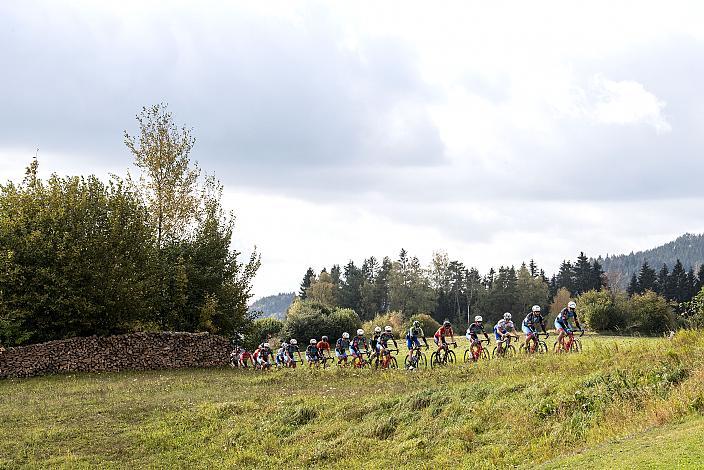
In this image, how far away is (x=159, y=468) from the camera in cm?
1573

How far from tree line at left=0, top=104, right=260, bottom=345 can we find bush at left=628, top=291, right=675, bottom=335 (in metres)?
33.1

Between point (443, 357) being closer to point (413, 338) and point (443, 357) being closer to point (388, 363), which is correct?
point (413, 338)

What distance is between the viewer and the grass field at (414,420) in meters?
12.2

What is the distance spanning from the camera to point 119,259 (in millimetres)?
35281

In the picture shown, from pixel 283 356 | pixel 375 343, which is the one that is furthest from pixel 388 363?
pixel 283 356

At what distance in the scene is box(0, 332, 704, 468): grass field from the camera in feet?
39.9

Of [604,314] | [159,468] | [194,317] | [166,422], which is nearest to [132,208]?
[194,317]

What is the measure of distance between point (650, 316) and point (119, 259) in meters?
A: 43.1

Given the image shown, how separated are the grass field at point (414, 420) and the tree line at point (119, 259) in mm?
8957

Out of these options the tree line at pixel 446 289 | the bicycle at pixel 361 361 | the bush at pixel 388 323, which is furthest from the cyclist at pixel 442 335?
the tree line at pixel 446 289

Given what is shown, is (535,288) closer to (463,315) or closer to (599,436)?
(463,315)

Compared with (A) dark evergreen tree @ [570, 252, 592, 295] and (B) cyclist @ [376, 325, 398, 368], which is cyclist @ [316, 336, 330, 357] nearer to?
(B) cyclist @ [376, 325, 398, 368]

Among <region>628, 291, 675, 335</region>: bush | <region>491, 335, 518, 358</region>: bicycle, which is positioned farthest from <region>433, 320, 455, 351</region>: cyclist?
<region>628, 291, 675, 335</region>: bush

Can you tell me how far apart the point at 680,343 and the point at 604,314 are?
39.0 meters
